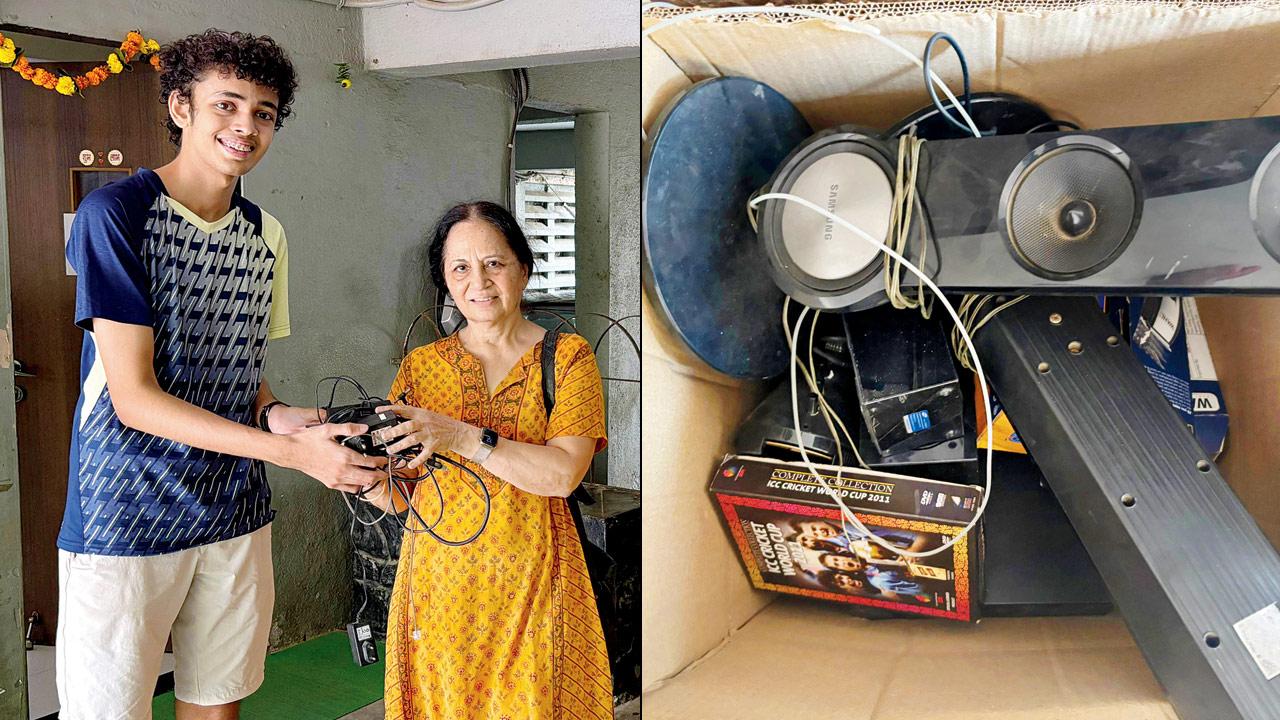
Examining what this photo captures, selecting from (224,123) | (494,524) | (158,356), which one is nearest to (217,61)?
(224,123)

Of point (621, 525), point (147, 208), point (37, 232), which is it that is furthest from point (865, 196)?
point (37, 232)

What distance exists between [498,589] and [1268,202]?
3.74 feet

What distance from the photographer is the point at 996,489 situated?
2.06 feet

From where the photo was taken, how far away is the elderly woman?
1359 mm

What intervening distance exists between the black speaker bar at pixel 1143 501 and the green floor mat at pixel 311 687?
8.13 feet

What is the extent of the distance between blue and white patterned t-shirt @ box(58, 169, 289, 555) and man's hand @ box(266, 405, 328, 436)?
0.25 feet

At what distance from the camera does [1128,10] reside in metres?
0.52

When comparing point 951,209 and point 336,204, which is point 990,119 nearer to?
point 951,209

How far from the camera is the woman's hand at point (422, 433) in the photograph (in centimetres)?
129

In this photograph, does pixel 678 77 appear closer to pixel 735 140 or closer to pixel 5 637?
pixel 735 140

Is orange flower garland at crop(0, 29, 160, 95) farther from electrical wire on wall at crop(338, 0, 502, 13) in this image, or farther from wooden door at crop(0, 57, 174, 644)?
electrical wire on wall at crop(338, 0, 502, 13)

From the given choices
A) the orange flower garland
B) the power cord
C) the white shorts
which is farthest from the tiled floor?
the power cord

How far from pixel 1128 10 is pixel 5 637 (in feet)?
7.59

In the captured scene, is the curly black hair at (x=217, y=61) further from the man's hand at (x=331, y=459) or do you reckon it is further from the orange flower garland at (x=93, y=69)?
the orange flower garland at (x=93, y=69)
